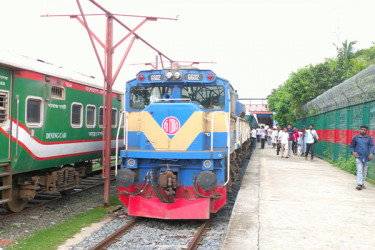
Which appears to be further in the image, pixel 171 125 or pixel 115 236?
pixel 171 125

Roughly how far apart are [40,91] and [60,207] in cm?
281

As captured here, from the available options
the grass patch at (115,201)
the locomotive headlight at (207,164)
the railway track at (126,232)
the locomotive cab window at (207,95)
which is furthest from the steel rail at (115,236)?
the locomotive cab window at (207,95)

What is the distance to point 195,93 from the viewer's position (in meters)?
7.51

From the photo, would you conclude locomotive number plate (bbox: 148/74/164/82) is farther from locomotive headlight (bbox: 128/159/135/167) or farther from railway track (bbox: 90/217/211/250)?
railway track (bbox: 90/217/211/250)

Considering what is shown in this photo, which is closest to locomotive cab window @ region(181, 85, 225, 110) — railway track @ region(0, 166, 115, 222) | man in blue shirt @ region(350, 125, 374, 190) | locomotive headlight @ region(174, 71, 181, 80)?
locomotive headlight @ region(174, 71, 181, 80)

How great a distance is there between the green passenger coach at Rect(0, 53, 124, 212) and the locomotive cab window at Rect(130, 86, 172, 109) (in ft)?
5.87

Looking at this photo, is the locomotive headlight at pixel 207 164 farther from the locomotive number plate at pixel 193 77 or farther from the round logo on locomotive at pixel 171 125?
the locomotive number plate at pixel 193 77

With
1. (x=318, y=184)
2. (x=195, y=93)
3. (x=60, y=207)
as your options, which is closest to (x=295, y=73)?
(x=318, y=184)

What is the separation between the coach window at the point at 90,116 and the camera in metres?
9.43

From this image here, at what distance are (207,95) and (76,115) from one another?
3.60m

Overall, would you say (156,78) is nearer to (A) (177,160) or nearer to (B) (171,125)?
(B) (171,125)

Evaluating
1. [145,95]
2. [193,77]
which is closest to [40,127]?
[145,95]

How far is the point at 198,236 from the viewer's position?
231 inches

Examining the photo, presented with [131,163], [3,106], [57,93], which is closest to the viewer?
[3,106]
